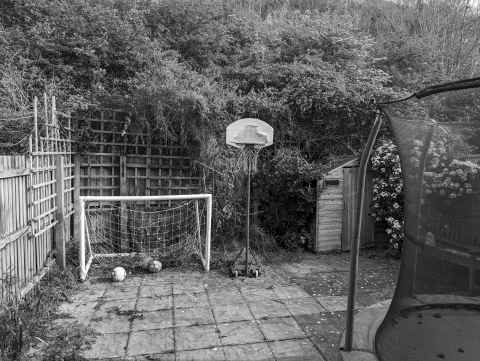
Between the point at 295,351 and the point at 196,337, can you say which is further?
the point at 196,337

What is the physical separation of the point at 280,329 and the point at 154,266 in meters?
2.06

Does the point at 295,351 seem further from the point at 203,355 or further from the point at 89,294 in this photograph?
the point at 89,294

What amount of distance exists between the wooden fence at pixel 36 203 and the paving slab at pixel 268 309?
2.10 metres

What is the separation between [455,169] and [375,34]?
34.6 feet

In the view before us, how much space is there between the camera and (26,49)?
6.20 meters

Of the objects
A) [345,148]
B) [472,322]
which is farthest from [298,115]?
[472,322]

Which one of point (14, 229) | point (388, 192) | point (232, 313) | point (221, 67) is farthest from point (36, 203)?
point (221, 67)

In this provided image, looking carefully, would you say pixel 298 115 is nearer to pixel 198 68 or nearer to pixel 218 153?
pixel 218 153

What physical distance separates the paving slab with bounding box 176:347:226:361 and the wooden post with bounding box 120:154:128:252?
293 cm

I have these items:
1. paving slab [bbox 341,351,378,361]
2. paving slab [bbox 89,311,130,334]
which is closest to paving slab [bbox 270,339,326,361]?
paving slab [bbox 341,351,378,361]

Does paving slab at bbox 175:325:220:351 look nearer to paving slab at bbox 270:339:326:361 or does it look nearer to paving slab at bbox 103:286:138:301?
paving slab at bbox 270:339:326:361

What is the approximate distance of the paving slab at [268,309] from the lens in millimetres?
3486

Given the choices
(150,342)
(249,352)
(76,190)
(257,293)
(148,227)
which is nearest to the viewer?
(249,352)

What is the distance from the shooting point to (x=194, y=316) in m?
3.43
